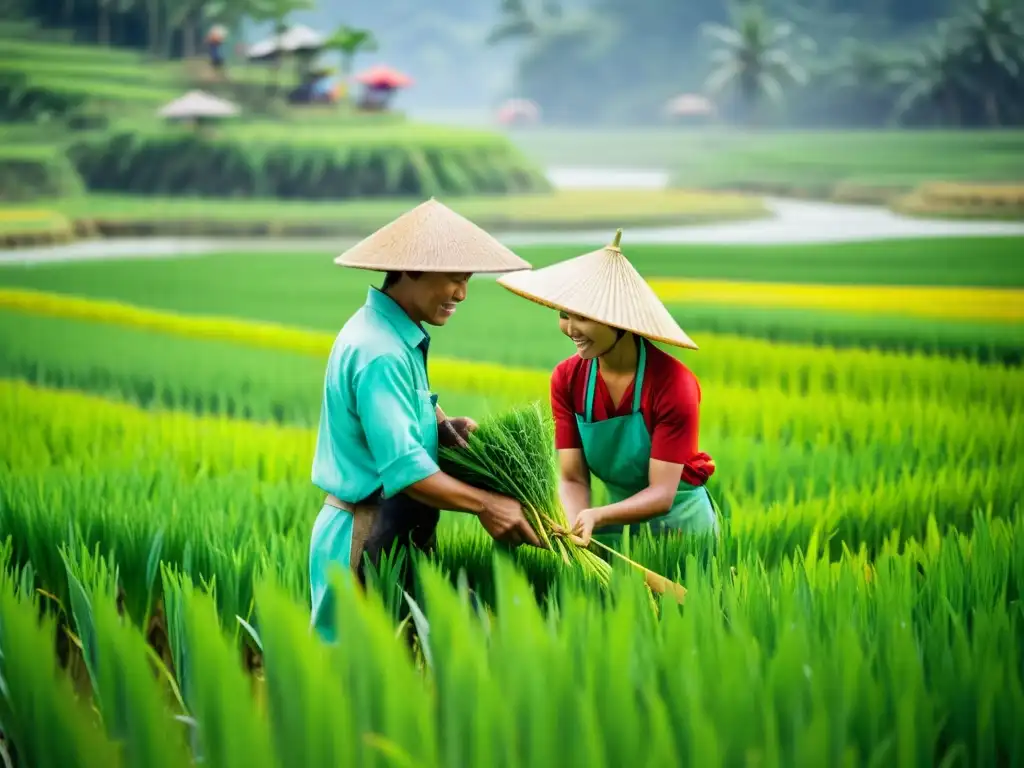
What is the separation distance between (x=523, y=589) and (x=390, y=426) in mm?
539

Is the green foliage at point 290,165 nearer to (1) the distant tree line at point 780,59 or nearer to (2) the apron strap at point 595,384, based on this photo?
(1) the distant tree line at point 780,59

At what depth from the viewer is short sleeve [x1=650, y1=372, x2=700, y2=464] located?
7.63 ft

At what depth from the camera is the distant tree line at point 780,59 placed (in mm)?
12367

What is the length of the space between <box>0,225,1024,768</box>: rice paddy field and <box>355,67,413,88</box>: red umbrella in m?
14.6

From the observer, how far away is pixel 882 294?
30.2 ft

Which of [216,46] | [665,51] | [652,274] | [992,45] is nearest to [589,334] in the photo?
[992,45]

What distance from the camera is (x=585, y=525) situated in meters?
2.24

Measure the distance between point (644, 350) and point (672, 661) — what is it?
89 centimetres

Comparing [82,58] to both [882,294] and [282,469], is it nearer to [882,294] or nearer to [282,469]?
[882,294]

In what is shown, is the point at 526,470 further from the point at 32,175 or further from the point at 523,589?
the point at 32,175

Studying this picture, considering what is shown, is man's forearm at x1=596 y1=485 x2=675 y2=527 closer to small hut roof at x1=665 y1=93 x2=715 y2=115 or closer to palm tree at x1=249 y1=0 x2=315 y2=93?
palm tree at x1=249 y1=0 x2=315 y2=93

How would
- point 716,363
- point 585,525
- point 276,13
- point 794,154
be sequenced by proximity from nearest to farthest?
point 585,525 < point 716,363 < point 794,154 < point 276,13

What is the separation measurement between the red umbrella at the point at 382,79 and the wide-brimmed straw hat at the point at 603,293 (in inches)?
774

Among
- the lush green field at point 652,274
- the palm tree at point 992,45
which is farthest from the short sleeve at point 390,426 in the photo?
the palm tree at point 992,45
